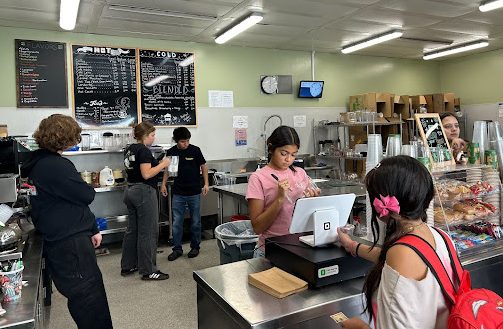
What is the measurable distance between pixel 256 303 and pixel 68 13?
3.91 metres

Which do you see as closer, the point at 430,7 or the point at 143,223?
the point at 143,223

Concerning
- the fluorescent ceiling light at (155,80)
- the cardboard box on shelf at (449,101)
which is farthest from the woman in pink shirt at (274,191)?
the cardboard box on shelf at (449,101)

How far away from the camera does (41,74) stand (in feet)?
16.0

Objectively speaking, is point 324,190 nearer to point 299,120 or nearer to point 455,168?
point 455,168

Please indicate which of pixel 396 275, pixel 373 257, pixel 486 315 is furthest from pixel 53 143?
pixel 486 315

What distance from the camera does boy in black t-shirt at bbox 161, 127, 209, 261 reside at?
4668mm

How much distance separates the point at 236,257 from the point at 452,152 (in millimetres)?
1667

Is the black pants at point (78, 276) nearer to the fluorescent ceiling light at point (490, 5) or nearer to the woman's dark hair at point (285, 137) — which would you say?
the woman's dark hair at point (285, 137)

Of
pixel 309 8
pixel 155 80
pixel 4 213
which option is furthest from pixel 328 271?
pixel 155 80

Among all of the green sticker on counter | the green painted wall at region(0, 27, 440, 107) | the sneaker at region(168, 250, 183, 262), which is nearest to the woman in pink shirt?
the green sticker on counter

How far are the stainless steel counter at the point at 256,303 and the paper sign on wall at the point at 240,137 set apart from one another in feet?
14.8

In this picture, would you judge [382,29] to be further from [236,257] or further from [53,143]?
[53,143]

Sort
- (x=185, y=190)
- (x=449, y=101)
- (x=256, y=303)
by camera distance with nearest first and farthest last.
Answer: (x=256, y=303)
(x=185, y=190)
(x=449, y=101)

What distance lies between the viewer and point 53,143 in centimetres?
226
